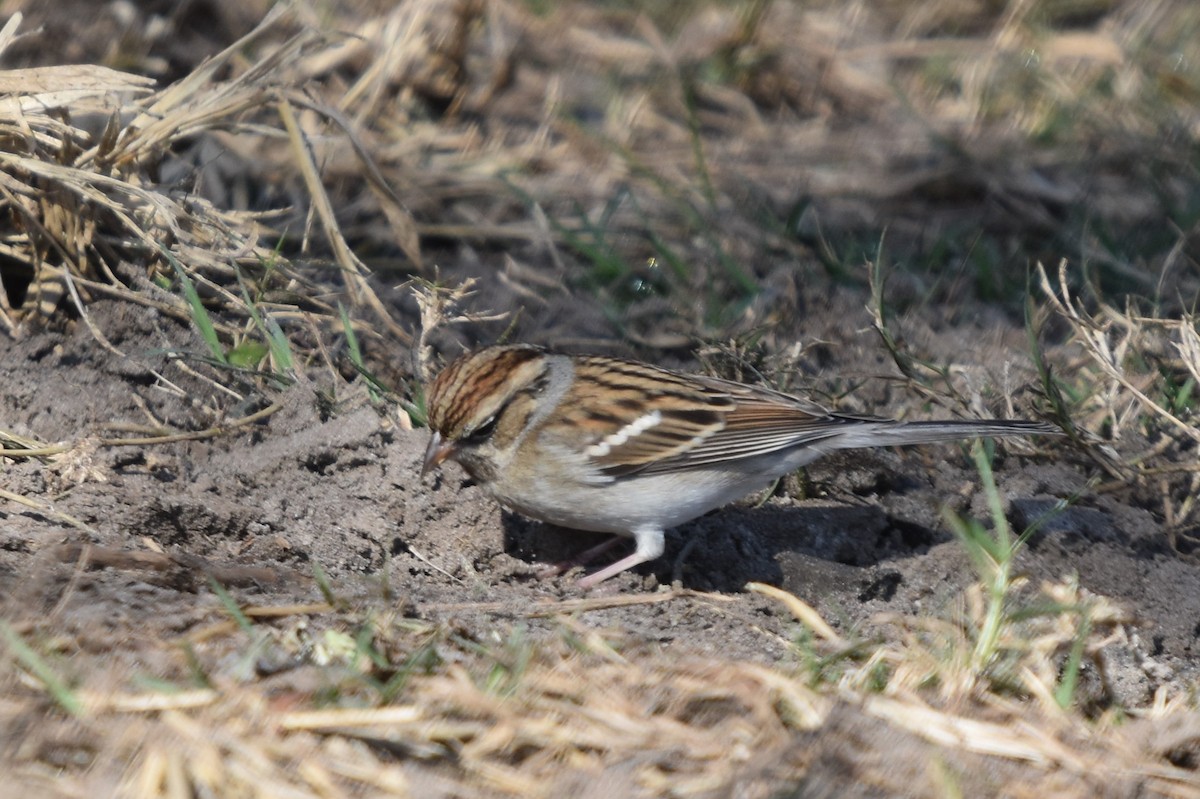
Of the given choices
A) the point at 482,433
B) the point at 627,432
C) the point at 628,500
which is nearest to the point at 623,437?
the point at 627,432

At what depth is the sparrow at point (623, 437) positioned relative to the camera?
14.6 ft

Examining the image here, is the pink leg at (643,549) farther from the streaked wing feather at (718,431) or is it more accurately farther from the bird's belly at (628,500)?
the streaked wing feather at (718,431)

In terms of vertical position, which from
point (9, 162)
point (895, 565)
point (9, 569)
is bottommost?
point (895, 565)

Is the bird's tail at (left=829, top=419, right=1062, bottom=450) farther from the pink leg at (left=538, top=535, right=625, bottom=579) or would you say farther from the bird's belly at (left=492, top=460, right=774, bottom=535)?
the pink leg at (left=538, top=535, right=625, bottom=579)

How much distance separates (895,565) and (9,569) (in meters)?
2.61

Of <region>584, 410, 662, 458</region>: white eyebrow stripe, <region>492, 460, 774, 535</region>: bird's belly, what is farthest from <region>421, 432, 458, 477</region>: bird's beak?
<region>584, 410, 662, 458</region>: white eyebrow stripe

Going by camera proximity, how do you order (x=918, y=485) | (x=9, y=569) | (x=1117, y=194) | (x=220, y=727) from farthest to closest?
(x=1117, y=194)
(x=918, y=485)
(x=9, y=569)
(x=220, y=727)

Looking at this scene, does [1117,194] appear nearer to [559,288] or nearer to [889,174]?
[889,174]

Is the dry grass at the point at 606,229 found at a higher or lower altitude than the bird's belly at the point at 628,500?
higher

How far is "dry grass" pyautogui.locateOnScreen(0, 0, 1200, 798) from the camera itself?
286 centimetres

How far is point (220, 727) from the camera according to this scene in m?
2.80

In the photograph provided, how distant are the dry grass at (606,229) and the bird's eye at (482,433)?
47 cm

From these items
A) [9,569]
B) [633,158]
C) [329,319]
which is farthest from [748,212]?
[9,569]

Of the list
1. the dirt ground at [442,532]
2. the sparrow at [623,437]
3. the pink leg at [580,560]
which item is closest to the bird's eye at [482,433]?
the sparrow at [623,437]
